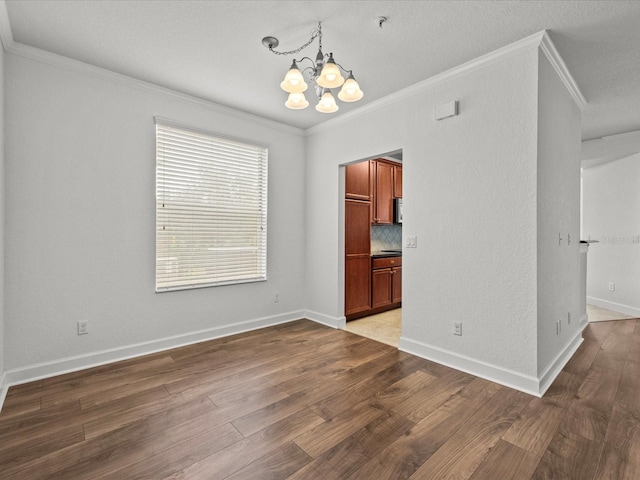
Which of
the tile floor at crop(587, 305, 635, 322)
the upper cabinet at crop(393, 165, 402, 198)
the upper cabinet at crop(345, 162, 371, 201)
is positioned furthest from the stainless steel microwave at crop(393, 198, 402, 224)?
the tile floor at crop(587, 305, 635, 322)

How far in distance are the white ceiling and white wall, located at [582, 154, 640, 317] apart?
233 centimetres

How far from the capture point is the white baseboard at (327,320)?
13.7 ft

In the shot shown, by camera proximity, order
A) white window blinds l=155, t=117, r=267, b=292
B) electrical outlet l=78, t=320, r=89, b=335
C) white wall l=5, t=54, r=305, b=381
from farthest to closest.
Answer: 1. white window blinds l=155, t=117, r=267, b=292
2. electrical outlet l=78, t=320, r=89, b=335
3. white wall l=5, t=54, r=305, b=381

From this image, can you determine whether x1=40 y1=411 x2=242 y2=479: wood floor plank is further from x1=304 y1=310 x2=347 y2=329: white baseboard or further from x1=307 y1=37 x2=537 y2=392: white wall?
x1=304 y1=310 x2=347 y2=329: white baseboard

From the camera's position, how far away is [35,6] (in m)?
2.13

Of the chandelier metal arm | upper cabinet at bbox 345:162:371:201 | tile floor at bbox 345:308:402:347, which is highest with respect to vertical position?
the chandelier metal arm

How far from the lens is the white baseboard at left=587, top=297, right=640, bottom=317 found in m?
4.74

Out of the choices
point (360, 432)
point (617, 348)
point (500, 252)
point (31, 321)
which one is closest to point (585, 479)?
point (360, 432)

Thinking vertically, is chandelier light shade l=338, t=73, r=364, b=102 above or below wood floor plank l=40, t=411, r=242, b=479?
above

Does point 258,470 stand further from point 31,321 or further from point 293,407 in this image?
point 31,321

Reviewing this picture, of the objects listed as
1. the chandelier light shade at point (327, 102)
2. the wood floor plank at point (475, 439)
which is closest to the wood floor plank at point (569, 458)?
the wood floor plank at point (475, 439)

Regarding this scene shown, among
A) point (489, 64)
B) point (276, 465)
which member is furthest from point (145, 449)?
point (489, 64)

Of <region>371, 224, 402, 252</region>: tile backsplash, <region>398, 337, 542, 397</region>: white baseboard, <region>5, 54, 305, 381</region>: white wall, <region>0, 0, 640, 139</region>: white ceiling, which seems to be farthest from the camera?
<region>371, 224, 402, 252</region>: tile backsplash

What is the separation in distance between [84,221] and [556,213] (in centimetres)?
420
